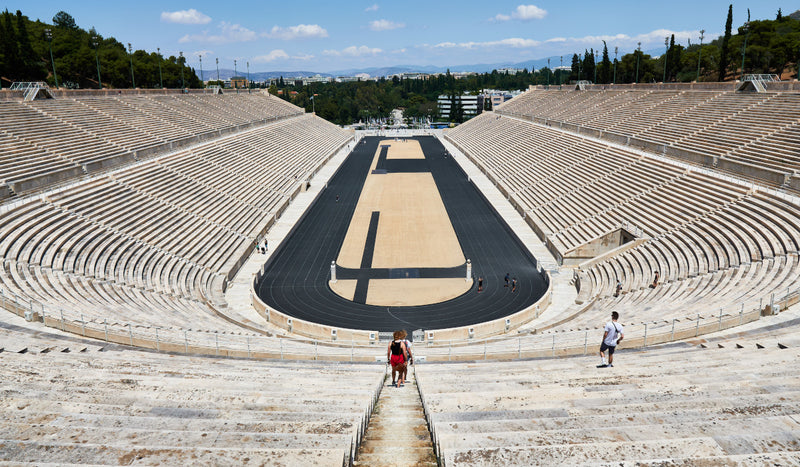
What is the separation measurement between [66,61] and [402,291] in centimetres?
6503

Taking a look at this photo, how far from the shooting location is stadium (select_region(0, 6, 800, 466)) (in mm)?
6598

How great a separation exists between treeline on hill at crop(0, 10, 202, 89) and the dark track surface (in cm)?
3784

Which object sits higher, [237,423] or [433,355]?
[237,423]

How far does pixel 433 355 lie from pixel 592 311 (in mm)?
7975

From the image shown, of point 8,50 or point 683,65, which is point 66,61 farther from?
point 683,65

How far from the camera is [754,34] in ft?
234

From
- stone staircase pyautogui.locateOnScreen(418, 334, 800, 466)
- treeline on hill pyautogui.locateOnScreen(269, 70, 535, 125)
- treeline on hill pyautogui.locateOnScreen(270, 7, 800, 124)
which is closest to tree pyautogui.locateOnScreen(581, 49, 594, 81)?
treeline on hill pyautogui.locateOnScreen(270, 7, 800, 124)

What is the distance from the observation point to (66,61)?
64875mm

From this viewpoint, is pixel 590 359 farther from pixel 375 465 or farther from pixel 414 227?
pixel 414 227

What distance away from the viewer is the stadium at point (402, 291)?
21.6ft

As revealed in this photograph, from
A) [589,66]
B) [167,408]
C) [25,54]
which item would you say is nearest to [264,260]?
[167,408]

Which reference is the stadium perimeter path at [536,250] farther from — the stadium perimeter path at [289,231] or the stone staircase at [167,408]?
the stone staircase at [167,408]

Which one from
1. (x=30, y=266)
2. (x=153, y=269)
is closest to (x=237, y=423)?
(x=30, y=266)

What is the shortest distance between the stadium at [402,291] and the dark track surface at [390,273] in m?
0.16
